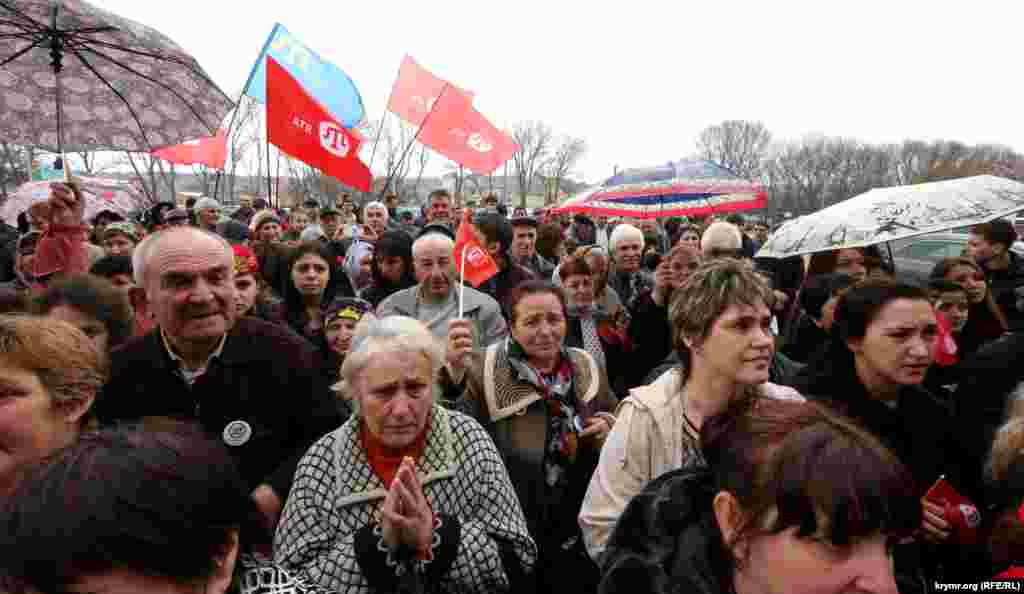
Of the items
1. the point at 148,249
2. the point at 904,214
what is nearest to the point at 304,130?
the point at 148,249

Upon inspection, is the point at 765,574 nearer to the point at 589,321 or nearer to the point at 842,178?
the point at 589,321

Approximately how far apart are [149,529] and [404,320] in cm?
158

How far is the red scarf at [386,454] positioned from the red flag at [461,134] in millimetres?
6045

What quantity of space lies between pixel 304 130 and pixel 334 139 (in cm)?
25

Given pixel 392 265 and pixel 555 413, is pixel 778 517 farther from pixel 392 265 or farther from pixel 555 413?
pixel 392 265

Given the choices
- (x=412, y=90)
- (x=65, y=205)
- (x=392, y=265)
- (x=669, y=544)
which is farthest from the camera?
(x=412, y=90)

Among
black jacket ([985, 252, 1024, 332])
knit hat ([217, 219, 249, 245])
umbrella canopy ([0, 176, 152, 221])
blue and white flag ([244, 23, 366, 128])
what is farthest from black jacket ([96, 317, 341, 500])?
blue and white flag ([244, 23, 366, 128])

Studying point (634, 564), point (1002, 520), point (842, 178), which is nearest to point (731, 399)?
point (1002, 520)

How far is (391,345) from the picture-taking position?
253 centimetres

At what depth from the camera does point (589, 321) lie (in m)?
4.63

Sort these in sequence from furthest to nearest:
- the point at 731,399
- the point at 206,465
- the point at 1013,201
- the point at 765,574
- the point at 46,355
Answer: the point at 1013,201
the point at 731,399
the point at 46,355
the point at 765,574
the point at 206,465

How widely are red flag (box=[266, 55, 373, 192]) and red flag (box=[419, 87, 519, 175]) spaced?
2544 mm

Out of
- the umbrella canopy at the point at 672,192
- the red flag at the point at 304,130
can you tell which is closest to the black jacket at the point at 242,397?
the red flag at the point at 304,130

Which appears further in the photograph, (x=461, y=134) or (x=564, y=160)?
(x=564, y=160)
